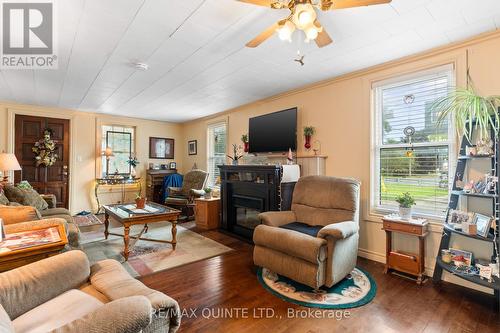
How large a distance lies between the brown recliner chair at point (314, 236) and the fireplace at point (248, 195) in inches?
13.7

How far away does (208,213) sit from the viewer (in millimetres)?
4418

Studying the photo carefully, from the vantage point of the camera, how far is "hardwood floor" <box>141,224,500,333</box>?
182cm

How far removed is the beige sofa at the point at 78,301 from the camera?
943 millimetres

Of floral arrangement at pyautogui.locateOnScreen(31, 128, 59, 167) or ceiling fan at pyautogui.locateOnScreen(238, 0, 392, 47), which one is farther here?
floral arrangement at pyautogui.locateOnScreen(31, 128, 59, 167)

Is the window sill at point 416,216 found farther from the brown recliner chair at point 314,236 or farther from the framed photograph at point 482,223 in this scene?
the brown recliner chair at point 314,236

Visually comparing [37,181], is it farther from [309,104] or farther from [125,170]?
[309,104]

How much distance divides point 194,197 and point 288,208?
230 cm

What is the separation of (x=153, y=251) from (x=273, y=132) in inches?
99.2

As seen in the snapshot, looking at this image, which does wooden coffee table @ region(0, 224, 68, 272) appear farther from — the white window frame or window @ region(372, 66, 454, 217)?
the white window frame

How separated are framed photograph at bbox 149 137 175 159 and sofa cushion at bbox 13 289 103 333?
557 centimetres

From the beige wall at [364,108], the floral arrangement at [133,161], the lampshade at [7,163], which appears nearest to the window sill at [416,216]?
the beige wall at [364,108]

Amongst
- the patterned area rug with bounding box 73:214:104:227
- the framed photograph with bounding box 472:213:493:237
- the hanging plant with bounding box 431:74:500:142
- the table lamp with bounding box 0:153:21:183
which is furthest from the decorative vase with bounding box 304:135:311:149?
the table lamp with bounding box 0:153:21:183

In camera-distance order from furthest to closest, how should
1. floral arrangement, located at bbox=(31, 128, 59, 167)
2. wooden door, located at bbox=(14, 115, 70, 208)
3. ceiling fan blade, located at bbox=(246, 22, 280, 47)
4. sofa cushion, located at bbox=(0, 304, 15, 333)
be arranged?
floral arrangement, located at bbox=(31, 128, 59, 167) → wooden door, located at bbox=(14, 115, 70, 208) → ceiling fan blade, located at bbox=(246, 22, 280, 47) → sofa cushion, located at bbox=(0, 304, 15, 333)

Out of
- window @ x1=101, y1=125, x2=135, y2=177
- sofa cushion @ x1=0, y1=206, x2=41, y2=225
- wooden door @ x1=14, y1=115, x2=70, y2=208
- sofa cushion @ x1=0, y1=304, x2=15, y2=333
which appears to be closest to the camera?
sofa cushion @ x1=0, y1=304, x2=15, y2=333
